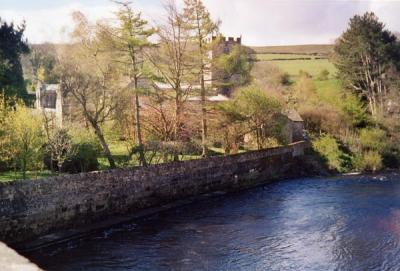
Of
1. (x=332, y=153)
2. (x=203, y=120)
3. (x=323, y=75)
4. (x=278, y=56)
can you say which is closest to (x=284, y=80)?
(x=323, y=75)

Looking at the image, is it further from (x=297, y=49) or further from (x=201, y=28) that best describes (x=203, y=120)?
(x=297, y=49)

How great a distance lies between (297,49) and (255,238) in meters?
72.3

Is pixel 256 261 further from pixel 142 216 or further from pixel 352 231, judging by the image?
pixel 142 216

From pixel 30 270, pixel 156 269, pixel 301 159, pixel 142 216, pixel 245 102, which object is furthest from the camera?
pixel 301 159

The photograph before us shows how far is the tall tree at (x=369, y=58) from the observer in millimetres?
49000

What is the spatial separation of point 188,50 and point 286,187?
11.1 meters

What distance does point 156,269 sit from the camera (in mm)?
16922

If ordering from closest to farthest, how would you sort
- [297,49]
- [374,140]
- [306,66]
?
[374,140], [306,66], [297,49]

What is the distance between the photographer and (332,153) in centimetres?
4066

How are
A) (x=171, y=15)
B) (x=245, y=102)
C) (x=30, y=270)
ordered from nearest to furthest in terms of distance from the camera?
1. (x=30, y=270)
2. (x=171, y=15)
3. (x=245, y=102)

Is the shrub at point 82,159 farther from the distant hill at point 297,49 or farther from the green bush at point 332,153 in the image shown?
the distant hill at point 297,49

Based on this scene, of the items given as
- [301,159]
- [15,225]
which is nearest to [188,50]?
[301,159]

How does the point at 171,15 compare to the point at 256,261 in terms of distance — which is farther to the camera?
the point at 171,15

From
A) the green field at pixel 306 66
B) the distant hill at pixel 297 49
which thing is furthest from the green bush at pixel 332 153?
the distant hill at pixel 297 49
